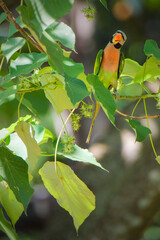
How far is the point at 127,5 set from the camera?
9.51ft

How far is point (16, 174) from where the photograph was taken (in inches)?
21.9

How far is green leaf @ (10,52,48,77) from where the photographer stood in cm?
51

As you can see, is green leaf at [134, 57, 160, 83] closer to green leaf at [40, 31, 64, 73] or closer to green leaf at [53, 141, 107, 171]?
green leaf at [53, 141, 107, 171]

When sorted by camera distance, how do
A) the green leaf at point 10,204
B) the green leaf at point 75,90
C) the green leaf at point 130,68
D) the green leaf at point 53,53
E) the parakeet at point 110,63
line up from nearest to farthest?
the green leaf at point 53,53, the green leaf at point 75,90, the green leaf at point 10,204, the green leaf at point 130,68, the parakeet at point 110,63

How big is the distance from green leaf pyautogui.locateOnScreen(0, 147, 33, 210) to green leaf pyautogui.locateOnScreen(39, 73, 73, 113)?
0.12 metres

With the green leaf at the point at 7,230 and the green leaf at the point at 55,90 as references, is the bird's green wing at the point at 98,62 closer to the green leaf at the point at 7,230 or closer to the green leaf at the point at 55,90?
the green leaf at the point at 55,90

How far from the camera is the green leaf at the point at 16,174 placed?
54 cm

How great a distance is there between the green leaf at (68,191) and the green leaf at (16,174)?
5 cm

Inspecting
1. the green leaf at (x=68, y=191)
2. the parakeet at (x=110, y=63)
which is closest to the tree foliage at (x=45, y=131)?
the green leaf at (x=68, y=191)

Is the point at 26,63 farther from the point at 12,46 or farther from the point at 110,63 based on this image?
the point at 110,63

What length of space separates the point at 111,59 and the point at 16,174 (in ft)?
1.77

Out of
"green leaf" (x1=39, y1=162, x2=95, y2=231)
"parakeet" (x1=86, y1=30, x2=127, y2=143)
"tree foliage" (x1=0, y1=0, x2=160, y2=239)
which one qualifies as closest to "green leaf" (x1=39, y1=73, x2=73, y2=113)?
"tree foliage" (x1=0, y1=0, x2=160, y2=239)

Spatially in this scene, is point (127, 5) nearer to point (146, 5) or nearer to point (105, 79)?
A: point (146, 5)

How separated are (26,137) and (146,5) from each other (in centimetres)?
274
